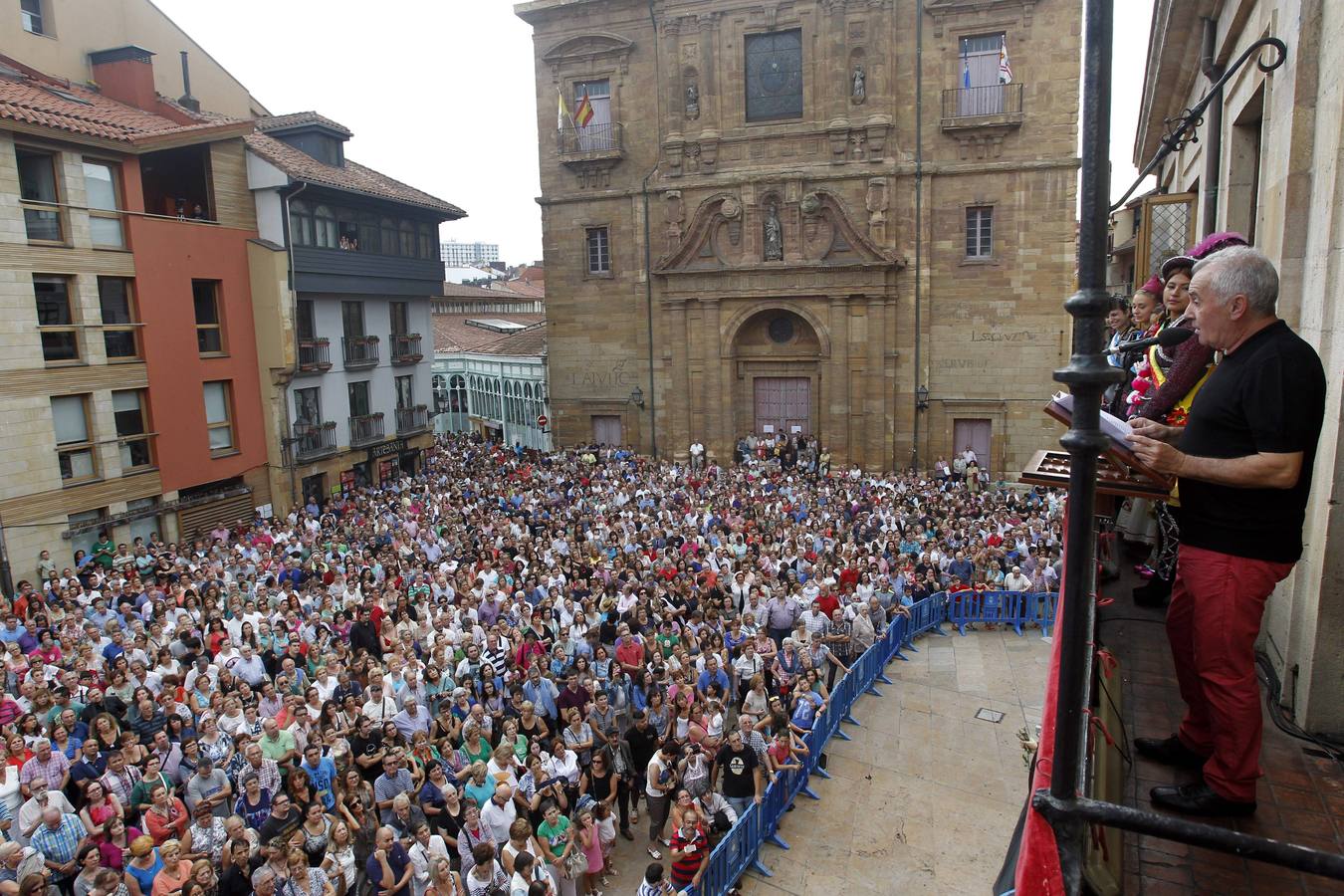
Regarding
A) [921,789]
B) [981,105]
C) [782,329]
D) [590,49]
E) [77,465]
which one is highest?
[590,49]

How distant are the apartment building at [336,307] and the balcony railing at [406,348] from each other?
0.05 m

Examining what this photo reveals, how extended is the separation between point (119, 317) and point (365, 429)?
8.88 meters

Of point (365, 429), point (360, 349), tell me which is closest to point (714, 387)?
point (365, 429)

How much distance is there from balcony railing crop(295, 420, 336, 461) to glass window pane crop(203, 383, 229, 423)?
2.24 meters

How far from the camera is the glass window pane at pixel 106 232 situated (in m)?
20.5

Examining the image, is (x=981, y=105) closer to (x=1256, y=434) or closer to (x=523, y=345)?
(x=523, y=345)

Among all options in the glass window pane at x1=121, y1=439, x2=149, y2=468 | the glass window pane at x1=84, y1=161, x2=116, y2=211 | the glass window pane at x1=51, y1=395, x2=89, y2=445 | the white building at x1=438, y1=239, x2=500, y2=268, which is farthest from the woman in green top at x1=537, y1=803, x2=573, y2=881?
the white building at x1=438, y1=239, x2=500, y2=268

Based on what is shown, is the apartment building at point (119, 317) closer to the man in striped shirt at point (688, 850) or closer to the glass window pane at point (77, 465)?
the glass window pane at point (77, 465)

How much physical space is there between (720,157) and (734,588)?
62.7ft

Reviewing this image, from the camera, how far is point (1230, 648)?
10.5ft

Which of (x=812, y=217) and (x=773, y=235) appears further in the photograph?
(x=773, y=235)

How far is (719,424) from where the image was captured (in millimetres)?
31000

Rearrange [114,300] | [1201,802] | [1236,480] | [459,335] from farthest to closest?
1. [459,335]
2. [114,300]
3. [1201,802]
4. [1236,480]

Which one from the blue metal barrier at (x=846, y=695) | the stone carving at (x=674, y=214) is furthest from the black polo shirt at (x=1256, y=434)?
the stone carving at (x=674, y=214)
